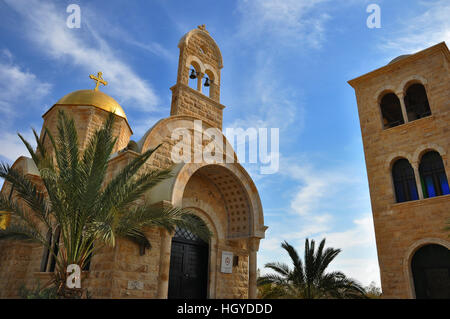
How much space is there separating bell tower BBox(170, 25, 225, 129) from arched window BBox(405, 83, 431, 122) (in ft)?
28.2

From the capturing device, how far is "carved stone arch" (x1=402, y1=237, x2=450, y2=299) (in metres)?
11.5

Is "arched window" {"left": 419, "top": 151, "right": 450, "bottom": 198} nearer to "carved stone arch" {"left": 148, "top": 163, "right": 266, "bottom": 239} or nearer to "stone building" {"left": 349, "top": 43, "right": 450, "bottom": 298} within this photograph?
"stone building" {"left": 349, "top": 43, "right": 450, "bottom": 298}

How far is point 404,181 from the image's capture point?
13.2m

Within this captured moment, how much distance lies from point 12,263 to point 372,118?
48.7ft

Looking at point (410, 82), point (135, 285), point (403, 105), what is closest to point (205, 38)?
point (403, 105)

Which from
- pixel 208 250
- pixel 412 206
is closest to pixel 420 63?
pixel 412 206

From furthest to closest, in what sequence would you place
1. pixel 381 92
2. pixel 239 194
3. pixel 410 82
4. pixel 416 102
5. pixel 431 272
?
pixel 416 102 < pixel 381 92 < pixel 410 82 < pixel 431 272 < pixel 239 194

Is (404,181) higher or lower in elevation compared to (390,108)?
lower

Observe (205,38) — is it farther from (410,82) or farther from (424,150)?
(424,150)

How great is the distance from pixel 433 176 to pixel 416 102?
13.5ft

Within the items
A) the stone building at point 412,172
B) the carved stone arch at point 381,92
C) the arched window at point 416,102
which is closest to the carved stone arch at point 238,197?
the stone building at point 412,172

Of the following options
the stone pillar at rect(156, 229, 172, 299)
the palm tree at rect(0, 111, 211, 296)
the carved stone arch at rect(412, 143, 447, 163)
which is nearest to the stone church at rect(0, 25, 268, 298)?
the stone pillar at rect(156, 229, 172, 299)

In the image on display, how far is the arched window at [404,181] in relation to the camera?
1287 centimetres
